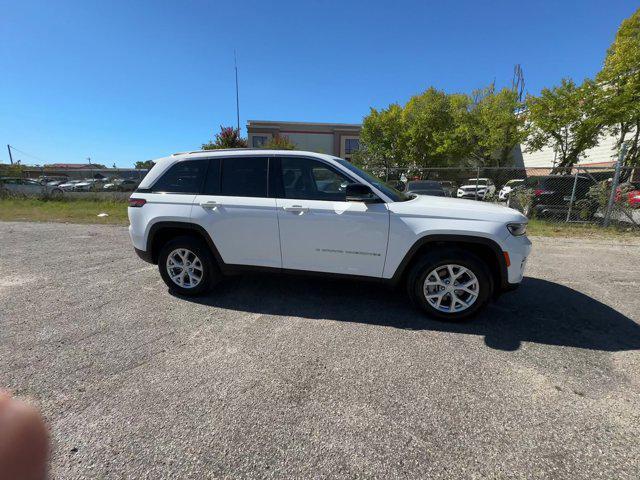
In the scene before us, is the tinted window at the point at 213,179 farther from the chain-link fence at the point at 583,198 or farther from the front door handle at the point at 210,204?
the chain-link fence at the point at 583,198

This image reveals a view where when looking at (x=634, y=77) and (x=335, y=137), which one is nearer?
(x=634, y=77)

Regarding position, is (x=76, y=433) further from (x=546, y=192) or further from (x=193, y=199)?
(x=546, y=192)

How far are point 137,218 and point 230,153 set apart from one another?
1486 mm

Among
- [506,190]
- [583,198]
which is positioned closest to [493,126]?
[506,190]

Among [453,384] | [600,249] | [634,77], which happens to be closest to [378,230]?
[453,384]

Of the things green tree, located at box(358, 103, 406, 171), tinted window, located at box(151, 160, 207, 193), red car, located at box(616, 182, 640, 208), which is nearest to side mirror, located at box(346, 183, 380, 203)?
tinted window, located at box(151, 160, 207, 193)

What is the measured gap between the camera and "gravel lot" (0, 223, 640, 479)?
190cm

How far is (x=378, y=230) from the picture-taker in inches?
136

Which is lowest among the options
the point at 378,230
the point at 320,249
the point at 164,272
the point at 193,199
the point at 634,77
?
the point at 164,272

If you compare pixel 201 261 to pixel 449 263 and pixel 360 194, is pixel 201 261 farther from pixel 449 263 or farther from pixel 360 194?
pixel 449 263

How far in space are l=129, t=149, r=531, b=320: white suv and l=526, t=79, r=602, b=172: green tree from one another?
1572 centimetres

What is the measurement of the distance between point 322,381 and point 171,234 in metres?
2.85

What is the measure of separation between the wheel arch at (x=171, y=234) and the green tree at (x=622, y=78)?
661 inches

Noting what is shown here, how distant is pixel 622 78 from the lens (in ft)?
44.2
